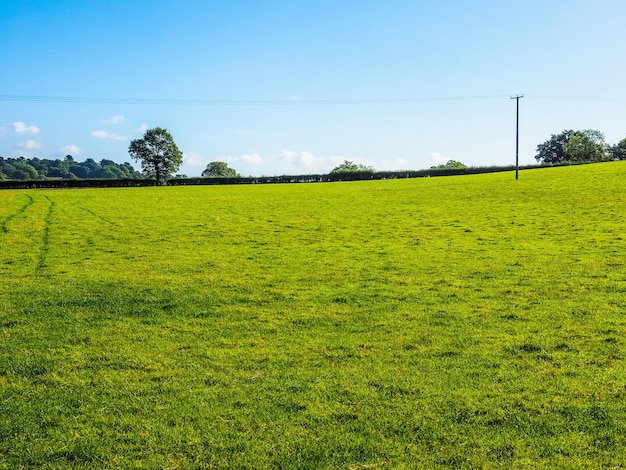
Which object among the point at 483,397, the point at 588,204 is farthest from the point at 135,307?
the point at 588,204

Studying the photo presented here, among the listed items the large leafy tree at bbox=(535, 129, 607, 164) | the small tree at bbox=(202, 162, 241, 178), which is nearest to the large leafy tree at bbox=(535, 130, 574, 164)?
the large leafy tree at bbox=(535, 129, 607, 164)

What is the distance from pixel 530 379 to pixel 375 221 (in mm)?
22886

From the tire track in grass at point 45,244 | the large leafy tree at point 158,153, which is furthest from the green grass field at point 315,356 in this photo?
the large leafy tree at point 158,153

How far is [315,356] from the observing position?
887 centimetres

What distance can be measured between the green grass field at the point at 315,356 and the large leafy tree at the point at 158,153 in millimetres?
101979

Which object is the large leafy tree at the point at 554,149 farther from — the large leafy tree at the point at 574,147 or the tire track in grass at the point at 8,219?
the tire track in grass at the point at 8,219

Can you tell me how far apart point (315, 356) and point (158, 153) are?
11774cm

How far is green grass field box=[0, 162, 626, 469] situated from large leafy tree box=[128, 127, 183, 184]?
4015 inches

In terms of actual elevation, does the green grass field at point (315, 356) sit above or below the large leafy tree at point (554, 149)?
below

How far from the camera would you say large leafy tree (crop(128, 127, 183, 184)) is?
11719 centimetres

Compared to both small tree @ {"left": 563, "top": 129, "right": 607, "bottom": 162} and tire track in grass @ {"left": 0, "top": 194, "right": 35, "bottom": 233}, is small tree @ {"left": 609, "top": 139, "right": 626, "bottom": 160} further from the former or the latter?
tire track in grass @ {"left": 0, "top": 194, "right": 35, "bottom": 233}

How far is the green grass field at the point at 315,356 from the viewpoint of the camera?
6.02m

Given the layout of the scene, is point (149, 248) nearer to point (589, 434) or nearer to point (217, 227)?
point (217, 227)

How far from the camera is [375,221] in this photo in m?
30.4
